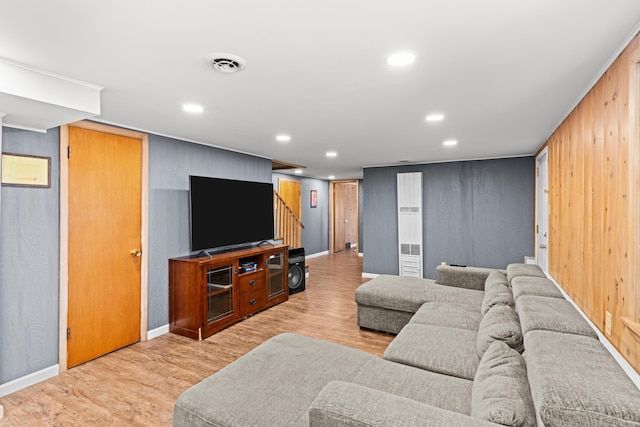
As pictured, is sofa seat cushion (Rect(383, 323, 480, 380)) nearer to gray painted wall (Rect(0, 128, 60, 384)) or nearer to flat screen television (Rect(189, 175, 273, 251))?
flat screen television (Rect(189, 175, 273, 251))

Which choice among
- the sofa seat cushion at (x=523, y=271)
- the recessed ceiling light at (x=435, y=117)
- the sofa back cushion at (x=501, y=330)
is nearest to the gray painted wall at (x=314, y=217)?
the recessed ceiling light at (x=435, y=117)

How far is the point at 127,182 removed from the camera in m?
3.40

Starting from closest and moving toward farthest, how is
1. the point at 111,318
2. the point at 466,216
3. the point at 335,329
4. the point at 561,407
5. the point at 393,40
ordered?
the point at 561,407 → the point at 393,40 → the point at 111,318 → the point at 335,329 → the point at 466,216

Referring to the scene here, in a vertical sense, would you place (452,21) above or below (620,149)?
above

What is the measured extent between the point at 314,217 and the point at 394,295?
18.8ft

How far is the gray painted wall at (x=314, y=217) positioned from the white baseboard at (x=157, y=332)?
188 inches

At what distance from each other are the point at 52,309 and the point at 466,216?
5633 mm

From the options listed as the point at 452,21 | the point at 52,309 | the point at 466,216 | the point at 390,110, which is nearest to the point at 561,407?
the point at 452,21

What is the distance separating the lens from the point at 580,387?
1136mm

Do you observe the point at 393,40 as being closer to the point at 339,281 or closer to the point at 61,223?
the point at 61,223

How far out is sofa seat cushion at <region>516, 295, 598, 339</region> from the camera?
5.62ft

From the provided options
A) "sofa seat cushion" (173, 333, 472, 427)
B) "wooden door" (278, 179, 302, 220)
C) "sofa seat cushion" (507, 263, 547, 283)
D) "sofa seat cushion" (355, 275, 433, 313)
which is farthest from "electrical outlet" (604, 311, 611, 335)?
"wooden door" (278, 179, 302, 220)

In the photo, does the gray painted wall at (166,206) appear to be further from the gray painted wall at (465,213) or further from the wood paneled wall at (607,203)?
the wood paneled wall at (607,203)

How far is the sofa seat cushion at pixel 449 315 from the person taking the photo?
273cm
